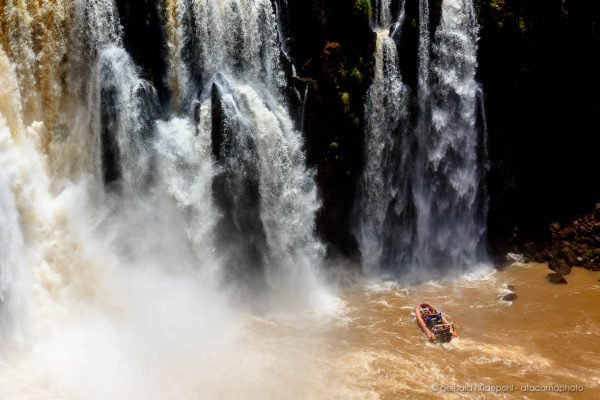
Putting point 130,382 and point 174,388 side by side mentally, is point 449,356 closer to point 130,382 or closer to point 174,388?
point 174,388

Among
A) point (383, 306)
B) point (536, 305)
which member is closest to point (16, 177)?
point (383, 306)

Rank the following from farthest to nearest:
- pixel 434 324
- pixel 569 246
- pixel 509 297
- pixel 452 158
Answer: pixel 569 246
pixel 452 158
pixel 509 297
pixel 434 324

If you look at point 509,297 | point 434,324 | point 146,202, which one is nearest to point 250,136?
point 146,202

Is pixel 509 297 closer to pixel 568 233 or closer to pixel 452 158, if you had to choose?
pixel 568 233

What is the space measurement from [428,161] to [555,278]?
5966mm

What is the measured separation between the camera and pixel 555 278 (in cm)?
1988

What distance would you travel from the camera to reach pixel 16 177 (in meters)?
15.9

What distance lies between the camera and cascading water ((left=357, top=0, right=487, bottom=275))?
1986 cm

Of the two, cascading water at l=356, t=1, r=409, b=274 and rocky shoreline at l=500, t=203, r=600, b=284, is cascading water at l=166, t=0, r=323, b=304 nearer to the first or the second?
cascading water at l=356, t=1, r=409, b=274

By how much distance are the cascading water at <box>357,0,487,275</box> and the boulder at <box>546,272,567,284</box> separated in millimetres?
2524

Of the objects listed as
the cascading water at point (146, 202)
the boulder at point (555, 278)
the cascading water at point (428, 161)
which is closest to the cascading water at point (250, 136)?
the cascading water at point (146, 202)

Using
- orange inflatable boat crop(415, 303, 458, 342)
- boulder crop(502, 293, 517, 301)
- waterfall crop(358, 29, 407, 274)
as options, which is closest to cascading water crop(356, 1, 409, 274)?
waterfall crop(358, 29, 407, 274)

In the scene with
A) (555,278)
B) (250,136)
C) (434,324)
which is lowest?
(555,278)

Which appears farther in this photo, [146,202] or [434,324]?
[146,202]
